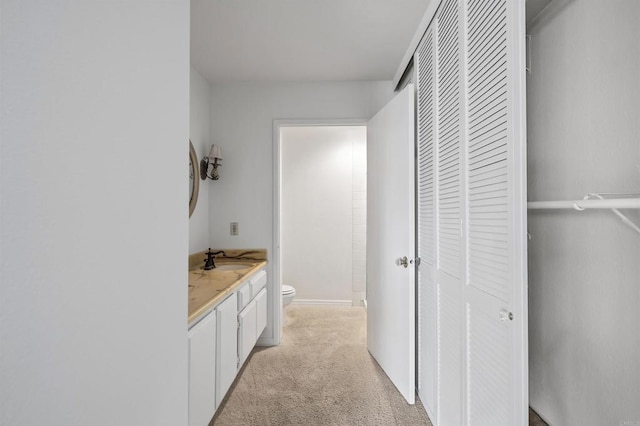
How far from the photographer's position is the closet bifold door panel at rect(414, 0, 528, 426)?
110 centimetres

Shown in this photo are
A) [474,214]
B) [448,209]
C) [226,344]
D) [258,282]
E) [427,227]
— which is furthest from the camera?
[258,282]

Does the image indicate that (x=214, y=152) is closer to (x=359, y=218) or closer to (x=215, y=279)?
(x=215, y=279)

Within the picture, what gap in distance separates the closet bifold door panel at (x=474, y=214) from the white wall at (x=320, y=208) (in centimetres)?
230

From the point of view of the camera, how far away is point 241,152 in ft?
10.5

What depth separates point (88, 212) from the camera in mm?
632

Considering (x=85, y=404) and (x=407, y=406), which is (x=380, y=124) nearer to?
(x=407, y=406)

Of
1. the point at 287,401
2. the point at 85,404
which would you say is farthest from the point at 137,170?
the point at 287,401

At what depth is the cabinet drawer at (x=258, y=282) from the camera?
8.45ft

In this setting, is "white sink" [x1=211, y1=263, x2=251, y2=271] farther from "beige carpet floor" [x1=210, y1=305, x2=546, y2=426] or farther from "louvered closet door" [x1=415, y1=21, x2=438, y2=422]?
"louvered closet door" [x1=415, y1=21, x2=438, y2=422]

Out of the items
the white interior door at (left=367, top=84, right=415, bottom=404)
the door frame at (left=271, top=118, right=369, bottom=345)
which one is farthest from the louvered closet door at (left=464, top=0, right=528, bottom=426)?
the door frame at (left=271, top=118, right=369, bottom=345)

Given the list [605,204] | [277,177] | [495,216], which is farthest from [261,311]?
[605,204]

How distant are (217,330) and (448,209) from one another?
139 cm

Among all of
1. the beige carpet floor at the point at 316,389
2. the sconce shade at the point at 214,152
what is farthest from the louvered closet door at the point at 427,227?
the sconce shade at the point at 214,152

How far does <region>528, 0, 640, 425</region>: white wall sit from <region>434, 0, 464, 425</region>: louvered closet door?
1.06ft
